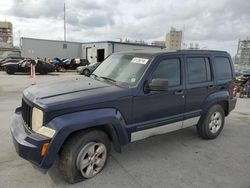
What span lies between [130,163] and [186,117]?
1.42m

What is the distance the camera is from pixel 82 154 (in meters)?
2.96

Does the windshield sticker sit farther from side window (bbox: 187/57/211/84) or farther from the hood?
side window (bbox: 187/57/211/84)

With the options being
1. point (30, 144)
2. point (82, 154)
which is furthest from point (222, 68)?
point (30, 144)

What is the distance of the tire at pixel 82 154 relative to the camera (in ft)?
9.41

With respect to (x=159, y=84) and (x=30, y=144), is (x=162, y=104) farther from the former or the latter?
(x=30, y=144)

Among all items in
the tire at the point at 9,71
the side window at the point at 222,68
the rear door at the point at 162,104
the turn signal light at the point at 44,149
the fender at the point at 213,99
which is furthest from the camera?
the tire at the point at 9,71

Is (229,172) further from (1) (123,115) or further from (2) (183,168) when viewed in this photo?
(1) (123,115)

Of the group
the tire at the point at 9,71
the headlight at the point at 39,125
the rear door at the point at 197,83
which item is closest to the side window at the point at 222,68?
the rear door at the point at 197,83

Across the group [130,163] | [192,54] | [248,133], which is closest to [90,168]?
[130,163]

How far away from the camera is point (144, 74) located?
11.3ft

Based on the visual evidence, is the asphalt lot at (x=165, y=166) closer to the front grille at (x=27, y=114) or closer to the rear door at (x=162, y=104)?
the rear door at (x=162, y=104)

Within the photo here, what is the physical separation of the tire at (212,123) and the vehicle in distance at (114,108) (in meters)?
0.02

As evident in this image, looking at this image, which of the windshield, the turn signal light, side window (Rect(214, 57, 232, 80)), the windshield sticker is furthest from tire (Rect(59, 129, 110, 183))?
side window (Rect(214, 57, 232, 80))

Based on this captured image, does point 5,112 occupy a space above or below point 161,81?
below
